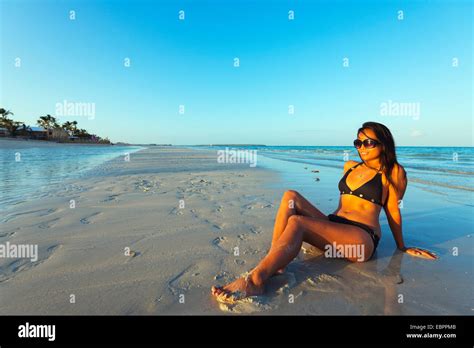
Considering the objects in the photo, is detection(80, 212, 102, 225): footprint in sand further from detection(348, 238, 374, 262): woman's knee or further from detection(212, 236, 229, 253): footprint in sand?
detection(348, 238, 374, 262): woman's knee

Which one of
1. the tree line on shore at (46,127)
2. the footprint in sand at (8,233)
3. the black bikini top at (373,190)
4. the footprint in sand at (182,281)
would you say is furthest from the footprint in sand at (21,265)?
the tree line on shore at (46,127)

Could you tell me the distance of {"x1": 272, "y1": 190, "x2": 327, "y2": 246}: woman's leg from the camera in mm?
2717

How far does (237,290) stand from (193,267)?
74 centimetres

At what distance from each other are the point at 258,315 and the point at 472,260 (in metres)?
2.85

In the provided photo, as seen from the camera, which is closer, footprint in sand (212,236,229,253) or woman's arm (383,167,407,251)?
woman's arm (383,167,407,251)

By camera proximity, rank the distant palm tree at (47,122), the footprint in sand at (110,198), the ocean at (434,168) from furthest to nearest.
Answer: the distant palm tree at (47,122)
the ocean at (434,168)
the footprint in sand at (110,198)

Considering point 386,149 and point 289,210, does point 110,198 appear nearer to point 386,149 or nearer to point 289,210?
point 289,210

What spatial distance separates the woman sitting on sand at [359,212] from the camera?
8.18ft

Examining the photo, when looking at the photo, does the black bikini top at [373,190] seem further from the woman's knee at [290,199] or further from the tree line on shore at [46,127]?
the tree line on shore at [46,127]

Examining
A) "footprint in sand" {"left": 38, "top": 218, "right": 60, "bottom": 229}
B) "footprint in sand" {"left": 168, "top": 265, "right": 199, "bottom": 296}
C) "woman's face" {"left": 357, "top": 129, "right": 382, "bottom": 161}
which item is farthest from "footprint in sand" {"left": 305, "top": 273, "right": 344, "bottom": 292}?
"footprint in sand" {"left": 38, "top": 218, "right": 60, "bottom": 229}

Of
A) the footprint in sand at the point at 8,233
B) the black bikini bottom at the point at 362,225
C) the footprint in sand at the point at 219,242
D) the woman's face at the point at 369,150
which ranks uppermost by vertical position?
the woman's face at the point at 369,150

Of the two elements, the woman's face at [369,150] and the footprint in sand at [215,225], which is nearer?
the woman's face at [369,150]

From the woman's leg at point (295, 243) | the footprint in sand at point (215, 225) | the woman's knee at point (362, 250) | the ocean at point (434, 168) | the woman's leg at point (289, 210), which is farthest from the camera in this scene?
the ocean at point (434, 168)
